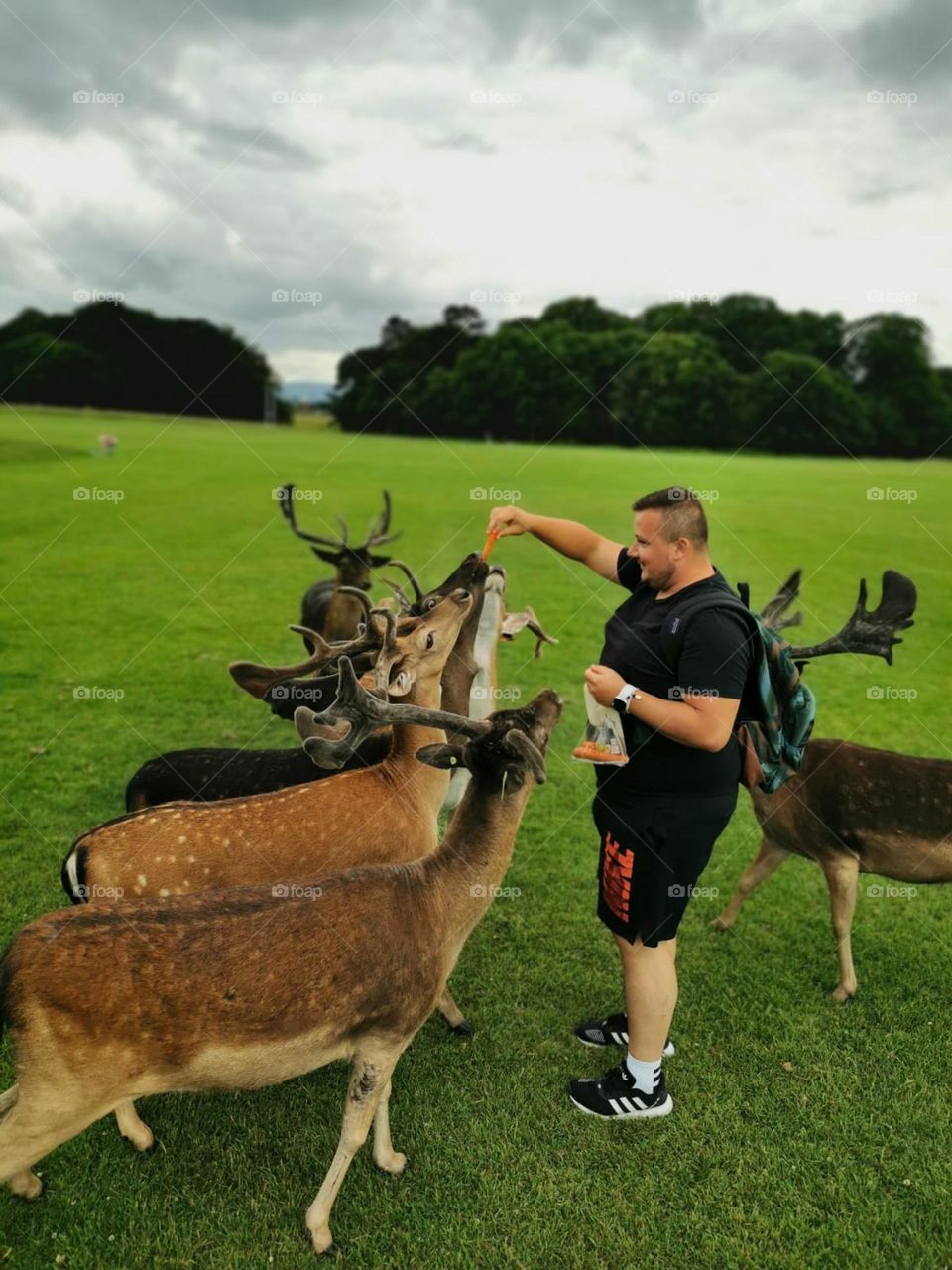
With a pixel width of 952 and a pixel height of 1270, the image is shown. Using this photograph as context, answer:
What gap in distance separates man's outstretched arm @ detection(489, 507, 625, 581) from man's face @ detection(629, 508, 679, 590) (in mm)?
919

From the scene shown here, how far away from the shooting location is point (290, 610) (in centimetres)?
1491

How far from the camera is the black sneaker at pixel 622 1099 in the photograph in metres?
4.18

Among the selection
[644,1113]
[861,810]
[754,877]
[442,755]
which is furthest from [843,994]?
[442,755]

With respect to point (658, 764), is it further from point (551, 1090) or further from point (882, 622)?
point (882, 622)

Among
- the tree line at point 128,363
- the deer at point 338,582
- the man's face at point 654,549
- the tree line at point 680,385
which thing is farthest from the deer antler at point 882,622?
the tree line at point 128,363

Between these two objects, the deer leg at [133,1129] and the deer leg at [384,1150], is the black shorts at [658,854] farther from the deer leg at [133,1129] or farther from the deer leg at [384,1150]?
the deer leg at [133,1129]

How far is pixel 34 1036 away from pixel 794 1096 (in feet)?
11.5

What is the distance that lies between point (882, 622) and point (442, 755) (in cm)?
330

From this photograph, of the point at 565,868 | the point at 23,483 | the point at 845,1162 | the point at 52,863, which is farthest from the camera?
the point at 23,483

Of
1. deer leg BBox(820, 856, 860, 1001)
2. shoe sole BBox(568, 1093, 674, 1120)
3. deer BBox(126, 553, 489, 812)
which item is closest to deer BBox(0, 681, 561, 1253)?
shoe sole BBox(568, 1093, 674, 1120)

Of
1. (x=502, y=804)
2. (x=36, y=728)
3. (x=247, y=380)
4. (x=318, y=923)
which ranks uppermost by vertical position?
(x=247, y=380)

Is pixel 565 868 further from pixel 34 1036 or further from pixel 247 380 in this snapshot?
pixel 247 380

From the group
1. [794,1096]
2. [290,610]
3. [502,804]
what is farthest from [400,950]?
[290,610]

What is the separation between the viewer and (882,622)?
5.68 metres
